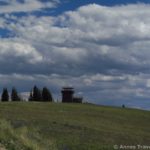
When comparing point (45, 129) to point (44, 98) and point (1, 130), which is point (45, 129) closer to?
point (1, 130)

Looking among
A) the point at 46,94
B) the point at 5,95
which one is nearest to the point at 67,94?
the point at 46,94

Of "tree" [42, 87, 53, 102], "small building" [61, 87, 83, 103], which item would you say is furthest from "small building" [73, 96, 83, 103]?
"tree" [42, 87, 53, 102]

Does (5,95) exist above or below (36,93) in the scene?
below

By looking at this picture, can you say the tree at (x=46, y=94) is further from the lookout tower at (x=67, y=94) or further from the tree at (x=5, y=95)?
the lookout tower at (x=67, y=94)

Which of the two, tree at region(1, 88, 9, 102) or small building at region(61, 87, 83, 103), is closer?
small building at region(61, 87, 83, 103)

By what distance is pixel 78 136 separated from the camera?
109ft

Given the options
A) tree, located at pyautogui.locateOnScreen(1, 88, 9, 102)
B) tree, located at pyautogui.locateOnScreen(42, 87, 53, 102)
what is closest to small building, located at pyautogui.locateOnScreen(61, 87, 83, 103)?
tree, located at pyautogui.locateOnScreen(42, 87, 53, 102)

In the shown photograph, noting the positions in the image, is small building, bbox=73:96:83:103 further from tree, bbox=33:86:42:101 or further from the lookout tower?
tree, bbox=33:86:42:101

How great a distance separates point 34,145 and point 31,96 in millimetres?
103057

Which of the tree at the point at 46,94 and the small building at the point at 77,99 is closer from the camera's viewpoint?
the small building at the point at 77,99

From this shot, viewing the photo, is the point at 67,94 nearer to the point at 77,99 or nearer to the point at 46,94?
the point at 77,99

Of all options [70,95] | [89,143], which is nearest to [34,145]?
[89,143]

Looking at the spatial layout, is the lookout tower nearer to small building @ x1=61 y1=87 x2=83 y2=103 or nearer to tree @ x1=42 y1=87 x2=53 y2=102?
small building @ x1=61 y1=87 x2=83 y2=103

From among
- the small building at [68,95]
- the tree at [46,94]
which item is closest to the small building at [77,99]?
the small building at [68,95]
